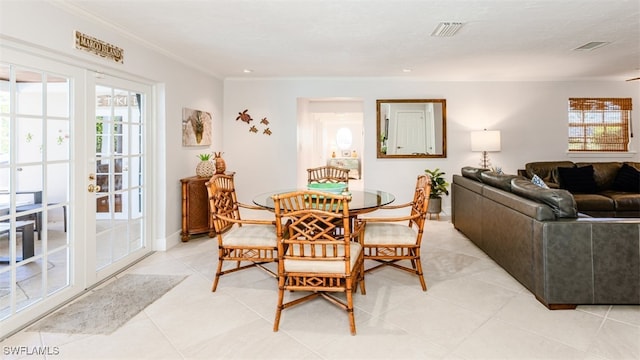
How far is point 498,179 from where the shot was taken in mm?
3439

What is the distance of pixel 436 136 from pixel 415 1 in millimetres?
3499

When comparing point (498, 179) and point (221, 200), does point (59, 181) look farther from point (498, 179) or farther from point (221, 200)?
point (498, 179)

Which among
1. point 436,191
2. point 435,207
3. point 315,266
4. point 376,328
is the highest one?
point 436,191

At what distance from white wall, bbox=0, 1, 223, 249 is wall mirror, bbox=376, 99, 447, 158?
A: 2.77 meters

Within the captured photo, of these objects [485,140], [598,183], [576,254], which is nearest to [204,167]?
[576,254]

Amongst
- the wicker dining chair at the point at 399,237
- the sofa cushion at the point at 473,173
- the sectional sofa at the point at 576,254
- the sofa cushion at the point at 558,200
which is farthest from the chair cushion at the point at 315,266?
Result: the sofa cushion at the point at 473,173

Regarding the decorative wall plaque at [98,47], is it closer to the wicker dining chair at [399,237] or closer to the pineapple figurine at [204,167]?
the pineapple figurine at [204,167]

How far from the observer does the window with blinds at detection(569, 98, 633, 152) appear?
19.4 ft

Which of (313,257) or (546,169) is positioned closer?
(313,257)

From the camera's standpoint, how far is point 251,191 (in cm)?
598

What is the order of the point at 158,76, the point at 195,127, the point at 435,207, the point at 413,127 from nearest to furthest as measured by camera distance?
1. the point at 158,76
2. the point at 195,127
3. the point at 435,207
4. the point at 413,127

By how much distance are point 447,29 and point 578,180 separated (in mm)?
3392

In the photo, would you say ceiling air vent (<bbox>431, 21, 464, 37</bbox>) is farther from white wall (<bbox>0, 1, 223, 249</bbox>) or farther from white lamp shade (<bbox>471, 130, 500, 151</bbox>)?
white wall (<bbox>0, 1, 223, 249</bbox>)

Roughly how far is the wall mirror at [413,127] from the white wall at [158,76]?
2.77m
